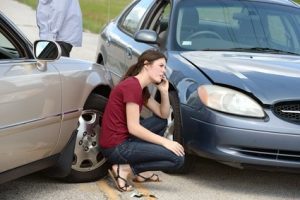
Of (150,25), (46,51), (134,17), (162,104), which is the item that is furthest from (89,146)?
(134,17)

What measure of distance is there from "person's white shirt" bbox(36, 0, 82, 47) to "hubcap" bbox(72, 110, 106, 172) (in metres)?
1.89

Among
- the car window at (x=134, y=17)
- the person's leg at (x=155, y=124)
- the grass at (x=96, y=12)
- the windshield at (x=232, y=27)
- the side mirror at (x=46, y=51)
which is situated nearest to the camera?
the side mirror at (x=46, y=51)

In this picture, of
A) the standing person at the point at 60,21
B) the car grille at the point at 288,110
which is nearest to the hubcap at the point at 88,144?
the car grille at the point at 288,110

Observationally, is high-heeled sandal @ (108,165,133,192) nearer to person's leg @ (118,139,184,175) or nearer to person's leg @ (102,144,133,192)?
person's leg @ (102,144,133,192)

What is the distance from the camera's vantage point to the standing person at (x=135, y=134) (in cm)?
481

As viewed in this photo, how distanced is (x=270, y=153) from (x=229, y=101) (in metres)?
0.50

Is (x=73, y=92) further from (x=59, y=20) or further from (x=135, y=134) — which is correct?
(x=59, y=20)

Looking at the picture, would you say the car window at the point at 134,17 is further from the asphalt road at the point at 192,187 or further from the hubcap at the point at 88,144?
the hubcap at the point at 88,144

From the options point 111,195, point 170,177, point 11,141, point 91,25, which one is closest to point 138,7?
point 170,177

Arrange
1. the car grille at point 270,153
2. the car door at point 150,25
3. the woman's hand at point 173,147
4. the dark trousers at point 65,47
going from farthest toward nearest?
the dark trousers at point 65,47 < the car door at point 150,25 < the car grille at point 270,153 < the woman's hand at point 173,147

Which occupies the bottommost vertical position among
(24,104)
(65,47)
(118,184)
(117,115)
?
(118,184)

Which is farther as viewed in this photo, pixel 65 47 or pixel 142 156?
pixel 65 47

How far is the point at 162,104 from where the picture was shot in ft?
16.8

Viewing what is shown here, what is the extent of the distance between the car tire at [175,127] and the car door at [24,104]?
45.1 inches
